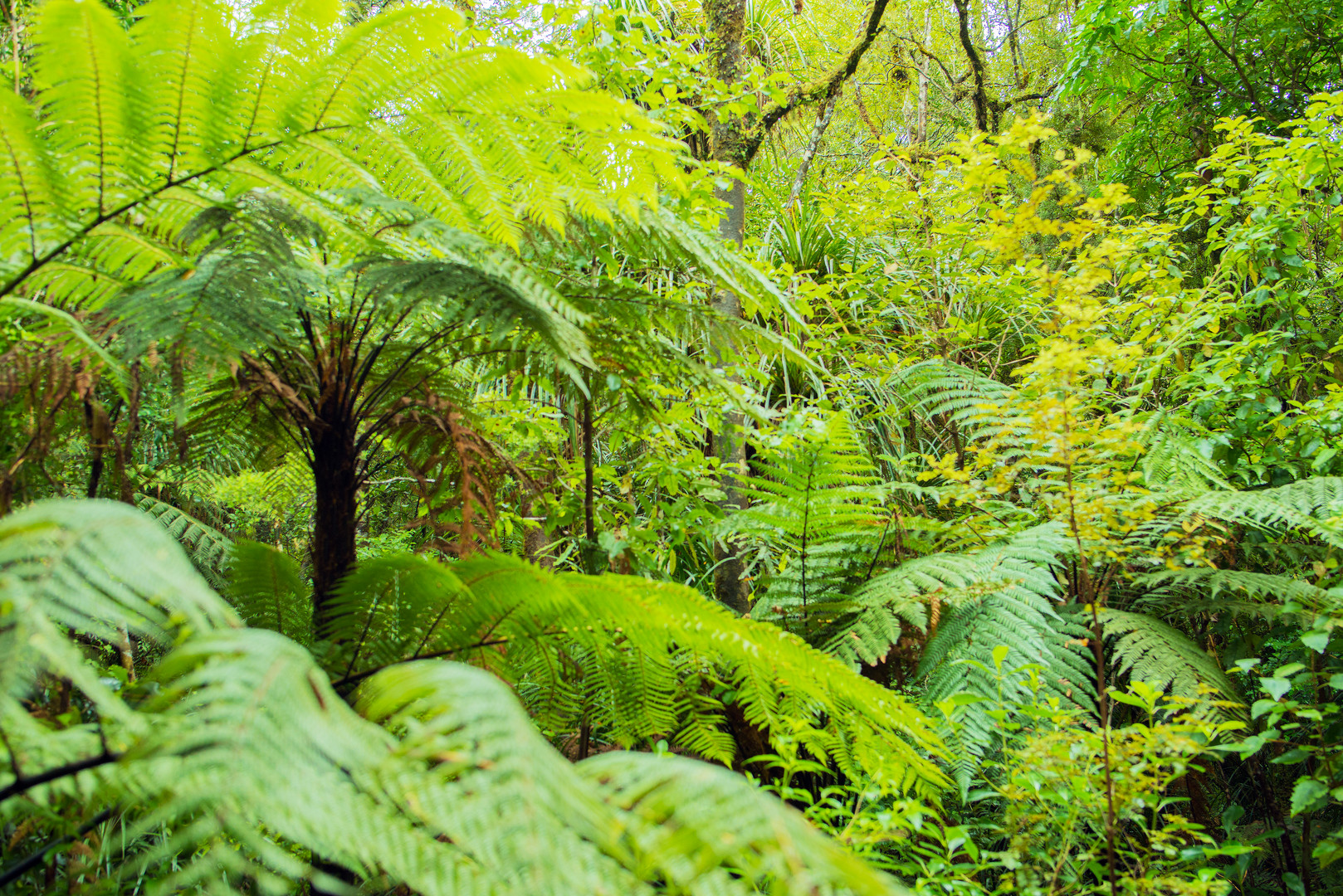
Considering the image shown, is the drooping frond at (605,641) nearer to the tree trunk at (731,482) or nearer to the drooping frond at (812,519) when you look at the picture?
the drooping frond at (812,519)

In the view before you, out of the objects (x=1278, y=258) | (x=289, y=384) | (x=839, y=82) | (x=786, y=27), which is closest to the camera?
(x=289, y=384)

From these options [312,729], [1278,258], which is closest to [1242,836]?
[1278,258]

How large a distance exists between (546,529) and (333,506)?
90cm

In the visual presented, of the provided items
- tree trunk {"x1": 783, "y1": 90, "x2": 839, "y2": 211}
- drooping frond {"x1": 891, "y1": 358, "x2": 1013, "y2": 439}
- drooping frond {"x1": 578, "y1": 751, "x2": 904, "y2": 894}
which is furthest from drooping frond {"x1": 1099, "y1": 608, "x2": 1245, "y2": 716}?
tree trunk {"x1": 783, "y1": 90, "x2": 839, "y2": 211}

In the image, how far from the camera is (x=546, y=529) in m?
1.94

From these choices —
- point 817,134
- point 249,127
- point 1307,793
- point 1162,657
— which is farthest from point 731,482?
point 817,134

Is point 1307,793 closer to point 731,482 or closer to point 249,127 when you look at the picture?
point 731,482

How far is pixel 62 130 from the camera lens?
792 millimetres

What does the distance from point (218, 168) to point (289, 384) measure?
1.12ft

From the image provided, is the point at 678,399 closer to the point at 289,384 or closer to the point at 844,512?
the point at 844,512

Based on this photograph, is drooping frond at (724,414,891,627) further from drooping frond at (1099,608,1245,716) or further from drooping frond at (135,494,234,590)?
drooping frond at (135,494,234,590)

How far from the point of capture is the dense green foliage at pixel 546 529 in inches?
15.7

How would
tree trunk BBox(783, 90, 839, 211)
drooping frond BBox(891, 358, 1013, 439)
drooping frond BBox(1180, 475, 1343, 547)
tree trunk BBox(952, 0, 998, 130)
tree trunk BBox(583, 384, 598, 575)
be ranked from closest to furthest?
1. tree trunk BBox(583, 384, 598, 575)
2. drooping frond BBox(1180, 475, 1343, 547)
3. drooping frond BBox(891, 358, 1013, 439)
4. tree trunk BBox(783, 90, 839, 211)
5. tree trunk BBox(952, 0, 998, 130)

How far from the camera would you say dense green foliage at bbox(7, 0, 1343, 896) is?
0.40 m
